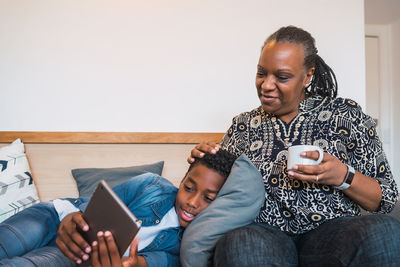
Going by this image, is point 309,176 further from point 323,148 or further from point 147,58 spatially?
point 147,58

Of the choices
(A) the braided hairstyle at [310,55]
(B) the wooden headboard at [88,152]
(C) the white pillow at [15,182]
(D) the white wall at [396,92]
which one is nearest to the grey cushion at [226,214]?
(A) the braided hairstyle at [310,55]

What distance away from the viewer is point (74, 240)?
0.86 meters

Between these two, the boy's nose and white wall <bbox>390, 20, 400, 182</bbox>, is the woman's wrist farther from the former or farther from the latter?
white wall <bbox>390, 20, 400, 182</bbox>

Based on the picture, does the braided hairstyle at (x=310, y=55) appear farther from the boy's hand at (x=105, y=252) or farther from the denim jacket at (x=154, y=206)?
the boy's hand at (x=105, y=252)

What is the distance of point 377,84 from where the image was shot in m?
3.15

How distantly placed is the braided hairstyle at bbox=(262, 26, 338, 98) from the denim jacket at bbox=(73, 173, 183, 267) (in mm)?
641

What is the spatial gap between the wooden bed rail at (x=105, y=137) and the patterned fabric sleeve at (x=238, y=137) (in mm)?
450

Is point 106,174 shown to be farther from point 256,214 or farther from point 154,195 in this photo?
point 256,214

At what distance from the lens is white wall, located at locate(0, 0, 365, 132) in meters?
1.69

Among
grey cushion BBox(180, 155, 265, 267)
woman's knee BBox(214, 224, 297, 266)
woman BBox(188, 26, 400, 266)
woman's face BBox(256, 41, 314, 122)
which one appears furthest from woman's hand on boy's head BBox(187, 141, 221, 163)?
woman's knee BBox(214, 224, 297, 266)

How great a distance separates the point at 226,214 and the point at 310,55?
0.61 metres

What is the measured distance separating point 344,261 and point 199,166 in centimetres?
54

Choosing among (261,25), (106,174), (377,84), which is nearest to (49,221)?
(106,174)

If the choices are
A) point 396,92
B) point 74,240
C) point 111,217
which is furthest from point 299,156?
point 396,92
